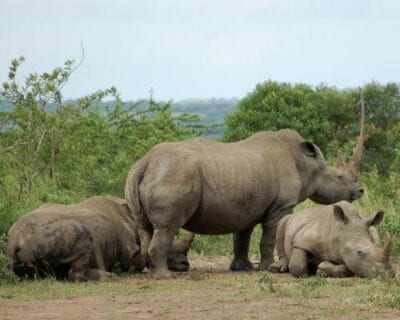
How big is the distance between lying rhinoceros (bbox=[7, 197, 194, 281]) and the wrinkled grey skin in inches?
16.2

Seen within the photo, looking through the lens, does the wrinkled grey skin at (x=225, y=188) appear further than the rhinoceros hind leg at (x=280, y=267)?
No

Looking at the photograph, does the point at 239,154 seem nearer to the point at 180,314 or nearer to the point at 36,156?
the point at 180,314

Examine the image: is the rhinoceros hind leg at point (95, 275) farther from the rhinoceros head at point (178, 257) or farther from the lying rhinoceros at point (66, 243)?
the rhinoceros head at point (178, 257)

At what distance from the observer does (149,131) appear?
856 inches

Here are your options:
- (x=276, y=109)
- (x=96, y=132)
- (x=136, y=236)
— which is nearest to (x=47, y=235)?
(x=136, y=236)

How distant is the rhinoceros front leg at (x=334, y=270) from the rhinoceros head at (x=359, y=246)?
0.08m

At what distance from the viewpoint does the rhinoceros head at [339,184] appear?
14883mm

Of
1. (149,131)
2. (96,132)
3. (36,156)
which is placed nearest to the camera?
(36,156)

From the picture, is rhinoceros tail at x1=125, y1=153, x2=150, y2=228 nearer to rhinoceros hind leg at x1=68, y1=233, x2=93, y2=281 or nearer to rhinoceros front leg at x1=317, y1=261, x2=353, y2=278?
rhinoceros hind leg at x1=68, y1=233, x2=93, y2=281

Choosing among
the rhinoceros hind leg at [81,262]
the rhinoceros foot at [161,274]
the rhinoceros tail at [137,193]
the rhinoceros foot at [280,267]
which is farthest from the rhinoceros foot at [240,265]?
the rhinoceros hind leg at [81,262]

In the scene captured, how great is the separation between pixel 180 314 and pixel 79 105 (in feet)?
32.5

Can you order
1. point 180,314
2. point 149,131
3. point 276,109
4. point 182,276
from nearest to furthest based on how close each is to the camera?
point 180,314
point 182,276
point 149,131
point 276,109

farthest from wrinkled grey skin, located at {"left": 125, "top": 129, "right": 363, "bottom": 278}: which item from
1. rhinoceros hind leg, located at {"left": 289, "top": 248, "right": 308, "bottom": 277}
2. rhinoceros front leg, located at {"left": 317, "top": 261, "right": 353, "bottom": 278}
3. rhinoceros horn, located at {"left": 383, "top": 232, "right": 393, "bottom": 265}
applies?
rhinoceros horn, located at {"left": 383, "top": 232, "right": 393, "bottom": 265}

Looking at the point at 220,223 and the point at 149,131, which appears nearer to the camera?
the point at 220,223
